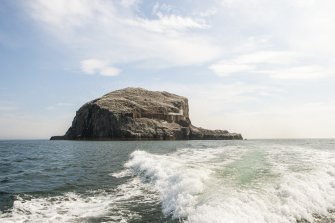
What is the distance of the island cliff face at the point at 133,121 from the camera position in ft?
359

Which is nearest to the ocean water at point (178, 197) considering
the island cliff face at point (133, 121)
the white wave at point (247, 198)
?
the white wave at point (247, 198)

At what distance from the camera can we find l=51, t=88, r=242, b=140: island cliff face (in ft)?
359

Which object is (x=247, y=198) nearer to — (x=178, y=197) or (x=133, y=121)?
(x=178, y=197)

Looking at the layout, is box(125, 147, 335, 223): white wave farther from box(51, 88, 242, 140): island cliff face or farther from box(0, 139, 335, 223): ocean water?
box(51, 88, 242, 140): island cliff face

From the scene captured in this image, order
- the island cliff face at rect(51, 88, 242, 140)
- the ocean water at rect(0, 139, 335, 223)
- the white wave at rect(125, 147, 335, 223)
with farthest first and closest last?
the island cliff face at rect(51, 88, 242, 140), the ocean water at rect(0, 139, 335, 223), the white wave at rect(125, 147, 335, 223)

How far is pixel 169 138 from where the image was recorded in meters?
114

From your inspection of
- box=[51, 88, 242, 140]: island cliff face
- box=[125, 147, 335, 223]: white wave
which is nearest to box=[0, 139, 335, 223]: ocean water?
box=[125, 147, 335, 223]: white wave

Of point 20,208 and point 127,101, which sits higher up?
point 127,101

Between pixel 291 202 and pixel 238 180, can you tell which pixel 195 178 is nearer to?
pixel 238 180

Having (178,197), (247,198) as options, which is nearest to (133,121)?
(178,197)

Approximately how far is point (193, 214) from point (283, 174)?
9450 mm

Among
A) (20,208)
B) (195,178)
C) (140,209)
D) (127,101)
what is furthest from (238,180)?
(127,101)

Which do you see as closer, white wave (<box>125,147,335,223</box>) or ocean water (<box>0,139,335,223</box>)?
white wave (<box>125,147,335,223</box>)

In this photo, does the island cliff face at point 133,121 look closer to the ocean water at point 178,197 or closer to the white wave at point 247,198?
the ocean water at point 178,197
